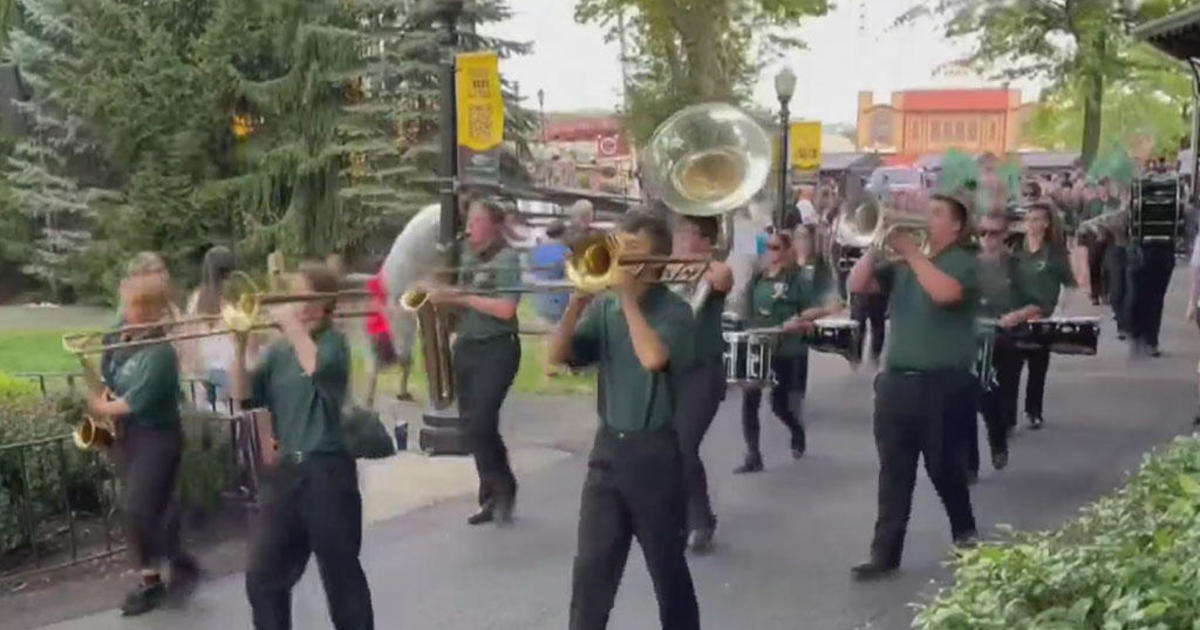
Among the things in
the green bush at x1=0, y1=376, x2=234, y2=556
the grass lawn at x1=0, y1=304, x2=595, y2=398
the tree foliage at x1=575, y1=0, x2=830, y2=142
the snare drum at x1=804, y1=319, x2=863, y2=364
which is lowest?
the grass lawn at x1=0, y1=304, x2=595, y2=398

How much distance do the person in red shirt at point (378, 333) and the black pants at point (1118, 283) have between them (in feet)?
25.0

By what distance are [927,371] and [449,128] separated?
4.68 metres

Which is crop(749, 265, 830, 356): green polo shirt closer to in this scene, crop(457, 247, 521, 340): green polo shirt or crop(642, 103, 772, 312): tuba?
crop(642, 103, 772, 312): tuba

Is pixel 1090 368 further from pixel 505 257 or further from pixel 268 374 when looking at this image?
pixel 268 374

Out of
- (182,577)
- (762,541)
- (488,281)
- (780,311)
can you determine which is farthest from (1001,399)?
(182,577)

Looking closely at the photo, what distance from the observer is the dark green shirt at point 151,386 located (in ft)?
20.1

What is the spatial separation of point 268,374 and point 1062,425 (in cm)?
705

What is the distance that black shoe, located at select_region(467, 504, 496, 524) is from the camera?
7852 millimetres

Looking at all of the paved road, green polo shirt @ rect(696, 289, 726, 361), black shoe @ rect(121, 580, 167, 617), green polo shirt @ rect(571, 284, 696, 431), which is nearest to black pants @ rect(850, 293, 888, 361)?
the paved road

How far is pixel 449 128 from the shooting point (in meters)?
9.95

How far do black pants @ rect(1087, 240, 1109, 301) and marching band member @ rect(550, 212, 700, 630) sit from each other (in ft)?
39.5

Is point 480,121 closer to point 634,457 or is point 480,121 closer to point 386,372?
point 386,372

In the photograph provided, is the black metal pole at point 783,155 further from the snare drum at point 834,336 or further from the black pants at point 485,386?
the black pants at point 485,386

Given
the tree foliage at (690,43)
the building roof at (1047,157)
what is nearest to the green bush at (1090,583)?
the tree foliage at (690,43)
